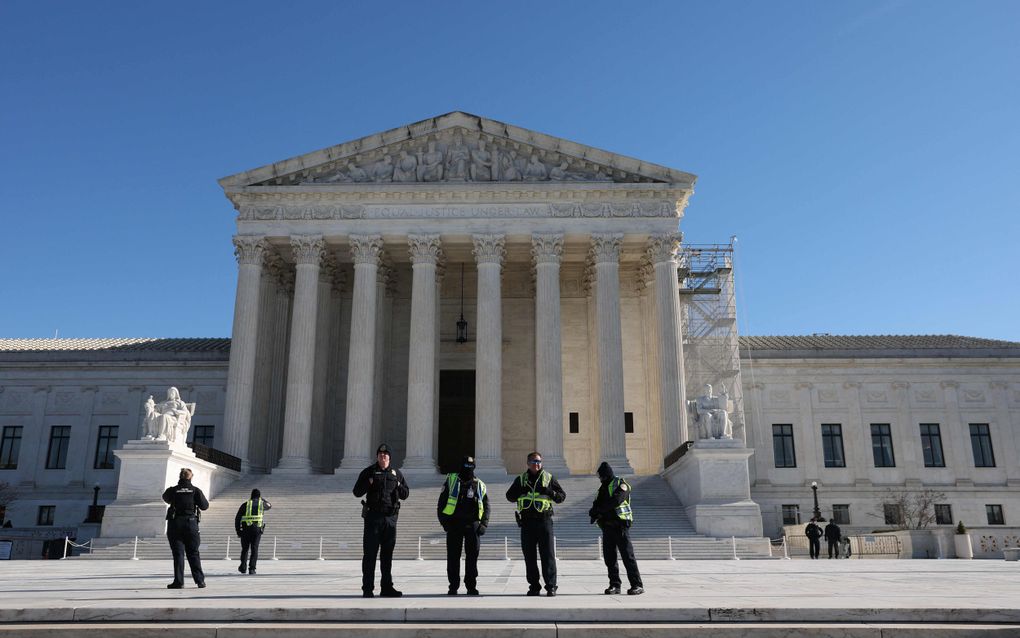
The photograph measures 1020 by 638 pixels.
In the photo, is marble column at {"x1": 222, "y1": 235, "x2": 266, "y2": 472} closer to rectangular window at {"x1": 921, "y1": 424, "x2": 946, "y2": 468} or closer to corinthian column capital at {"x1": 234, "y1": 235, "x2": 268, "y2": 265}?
corinthian column capital at {"x1": 234, "y1": 235, "x2": 268, "y2": 265}

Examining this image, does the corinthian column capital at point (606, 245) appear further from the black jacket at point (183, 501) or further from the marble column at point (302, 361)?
the black jacket at point (183, 501)

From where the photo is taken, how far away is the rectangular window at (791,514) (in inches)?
1757

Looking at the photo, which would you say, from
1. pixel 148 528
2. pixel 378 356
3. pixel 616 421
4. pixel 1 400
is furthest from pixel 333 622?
pixel 1 400

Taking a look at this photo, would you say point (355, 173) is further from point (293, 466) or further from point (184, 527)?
point (184, 527)

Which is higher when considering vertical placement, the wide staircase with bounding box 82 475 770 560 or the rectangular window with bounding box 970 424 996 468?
the rectangular window with bounding box 970 424 996 468

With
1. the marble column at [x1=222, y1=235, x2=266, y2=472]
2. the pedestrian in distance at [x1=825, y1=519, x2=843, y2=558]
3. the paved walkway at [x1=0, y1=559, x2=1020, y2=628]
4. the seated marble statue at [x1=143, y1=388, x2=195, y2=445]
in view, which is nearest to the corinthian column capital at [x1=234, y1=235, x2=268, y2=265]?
the marble column at [x1=222, y1=235, x2=266, y2=472]

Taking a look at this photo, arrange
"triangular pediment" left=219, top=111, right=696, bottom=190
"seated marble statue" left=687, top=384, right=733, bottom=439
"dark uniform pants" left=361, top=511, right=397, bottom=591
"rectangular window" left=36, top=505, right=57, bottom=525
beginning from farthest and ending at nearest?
"rectangular window" left=36, top=505, right=57, bottom=525 → "triangular pediment" left=219, top=111, right=696, bottom=190 → "seated marble statue" left=687, top=384, right=733, bottom=439 → "dark uniform pants" left=361, top=511, right=397, bottom=591

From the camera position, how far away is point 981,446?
4606cm

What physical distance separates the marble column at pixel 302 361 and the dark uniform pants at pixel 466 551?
25.2 meters

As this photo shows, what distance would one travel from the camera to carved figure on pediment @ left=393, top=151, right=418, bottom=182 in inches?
1550

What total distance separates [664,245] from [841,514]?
1893 cm

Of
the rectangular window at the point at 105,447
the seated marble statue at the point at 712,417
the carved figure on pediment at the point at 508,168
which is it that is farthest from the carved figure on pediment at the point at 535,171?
the rectangular window at the point at 105,447

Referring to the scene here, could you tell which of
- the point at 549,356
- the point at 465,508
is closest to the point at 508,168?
the point at 549,356

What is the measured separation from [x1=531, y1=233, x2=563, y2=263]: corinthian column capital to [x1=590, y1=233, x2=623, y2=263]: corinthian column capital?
1.63 metres
